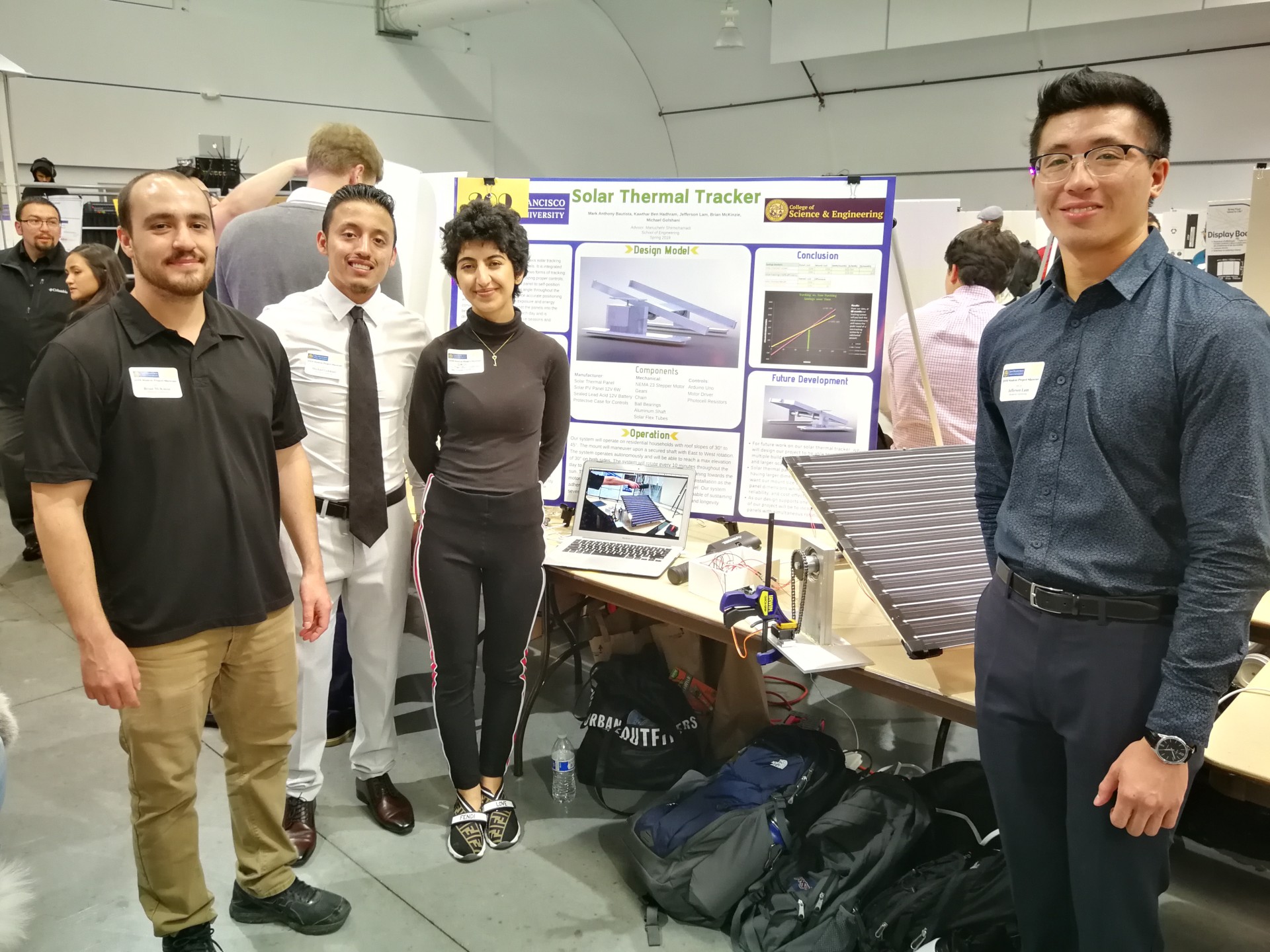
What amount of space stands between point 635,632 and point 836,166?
803 cm

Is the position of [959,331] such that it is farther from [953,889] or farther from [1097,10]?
[1097,10]

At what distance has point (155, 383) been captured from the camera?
5.25 feet

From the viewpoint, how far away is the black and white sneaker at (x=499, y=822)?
2439 millimetres

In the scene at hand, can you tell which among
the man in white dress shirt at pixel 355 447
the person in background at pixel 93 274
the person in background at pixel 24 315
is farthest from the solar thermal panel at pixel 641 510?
the person in background at pixel 24 315

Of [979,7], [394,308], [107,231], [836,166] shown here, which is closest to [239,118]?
[107,231]

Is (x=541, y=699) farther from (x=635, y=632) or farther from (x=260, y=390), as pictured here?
(x=260, y=390)

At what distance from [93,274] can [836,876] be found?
382cm

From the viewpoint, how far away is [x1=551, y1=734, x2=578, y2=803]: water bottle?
2.69 m

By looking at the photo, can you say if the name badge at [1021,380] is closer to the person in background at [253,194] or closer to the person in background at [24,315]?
the person in background at [253,194]

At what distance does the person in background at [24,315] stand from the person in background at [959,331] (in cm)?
423

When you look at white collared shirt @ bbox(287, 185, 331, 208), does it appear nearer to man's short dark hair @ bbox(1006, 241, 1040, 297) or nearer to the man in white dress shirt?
the man in white dress shirt

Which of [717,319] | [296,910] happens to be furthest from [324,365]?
[296,910]

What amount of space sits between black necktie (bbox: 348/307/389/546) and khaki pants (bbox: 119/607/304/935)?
39cm

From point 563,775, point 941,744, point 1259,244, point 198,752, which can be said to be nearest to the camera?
point 198,752
